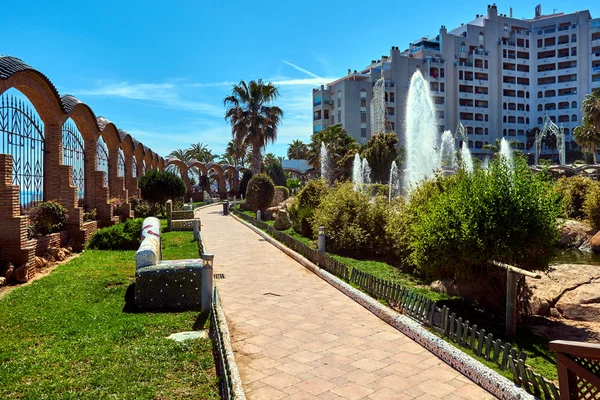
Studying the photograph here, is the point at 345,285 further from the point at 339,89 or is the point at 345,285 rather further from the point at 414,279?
the point at 339,89

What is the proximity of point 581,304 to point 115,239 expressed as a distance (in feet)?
40.4

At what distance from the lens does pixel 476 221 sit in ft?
23.5

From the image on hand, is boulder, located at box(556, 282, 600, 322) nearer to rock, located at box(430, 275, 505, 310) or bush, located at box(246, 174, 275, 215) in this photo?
rock, located at box(430, 275, 505, 310)

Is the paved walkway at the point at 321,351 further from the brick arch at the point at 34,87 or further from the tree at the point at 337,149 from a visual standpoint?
the tree at the point at 337,149

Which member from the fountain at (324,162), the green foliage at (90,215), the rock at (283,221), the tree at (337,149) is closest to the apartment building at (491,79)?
the tree at (337,149)

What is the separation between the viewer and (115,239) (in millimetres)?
13992

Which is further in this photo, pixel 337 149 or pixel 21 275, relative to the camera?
pixel 337 149

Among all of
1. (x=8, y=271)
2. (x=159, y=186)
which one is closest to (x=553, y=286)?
(x=8, y=271)

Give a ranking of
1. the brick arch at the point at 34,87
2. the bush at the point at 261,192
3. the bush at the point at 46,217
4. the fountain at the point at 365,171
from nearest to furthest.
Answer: the brick arch at the point at 34,87 < the bush at the point at 46,217 < the bush at the point at 261,192 < the fountain at the point at 365,171

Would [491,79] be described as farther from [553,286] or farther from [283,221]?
[553,286]

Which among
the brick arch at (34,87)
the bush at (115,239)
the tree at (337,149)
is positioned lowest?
the bush at (115,239)

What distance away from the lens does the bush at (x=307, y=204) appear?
18.5m

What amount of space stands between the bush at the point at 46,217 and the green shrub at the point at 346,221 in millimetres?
7652

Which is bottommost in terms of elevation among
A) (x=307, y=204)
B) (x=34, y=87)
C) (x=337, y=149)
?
(x=307, y=204)
